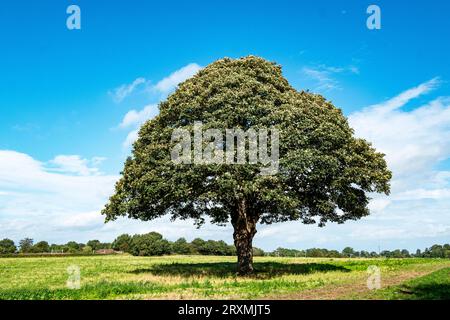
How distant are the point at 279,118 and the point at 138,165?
42.6 feet

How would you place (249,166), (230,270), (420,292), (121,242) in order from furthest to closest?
(121,242), (230,270), (249,166), (420,292)

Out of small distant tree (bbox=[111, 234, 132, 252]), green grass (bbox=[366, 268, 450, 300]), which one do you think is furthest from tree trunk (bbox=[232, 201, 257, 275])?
small distant tree (bbox=[111, 234, 132, 252])

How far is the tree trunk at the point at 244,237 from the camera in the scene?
38.8 metres

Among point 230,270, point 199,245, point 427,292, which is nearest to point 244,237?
point 230,270

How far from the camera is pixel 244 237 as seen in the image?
129 ft

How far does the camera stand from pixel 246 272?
3869 centimetres

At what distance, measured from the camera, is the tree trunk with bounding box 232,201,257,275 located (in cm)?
3878

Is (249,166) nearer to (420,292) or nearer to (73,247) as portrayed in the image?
(420,292)

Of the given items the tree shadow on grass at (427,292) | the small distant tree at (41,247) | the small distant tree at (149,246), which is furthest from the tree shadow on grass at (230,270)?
the small distant tree at (41,247)

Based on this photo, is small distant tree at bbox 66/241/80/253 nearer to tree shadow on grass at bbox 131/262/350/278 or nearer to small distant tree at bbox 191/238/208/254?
small distant tree at bbox 191/238/208/254

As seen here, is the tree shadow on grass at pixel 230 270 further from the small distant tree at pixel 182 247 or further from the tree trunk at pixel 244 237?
the small distant tree at pixel 182 247

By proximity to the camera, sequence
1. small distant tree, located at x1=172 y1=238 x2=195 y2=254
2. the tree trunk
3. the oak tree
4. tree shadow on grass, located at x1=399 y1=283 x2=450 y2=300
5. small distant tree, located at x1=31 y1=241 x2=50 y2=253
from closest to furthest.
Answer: tree shadow on grass, located at x1=399 y1=283 x2=450 y2=300
the oak tree
the tree trunk
small distant tree, located at x1=172 y1=238 x2=195 y2=254
small distant tree, located at x1=31 y1=241 x2=50 y2=253
